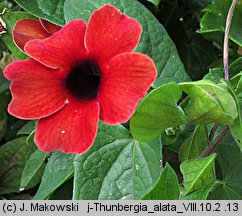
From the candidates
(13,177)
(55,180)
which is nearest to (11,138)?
(13,177)

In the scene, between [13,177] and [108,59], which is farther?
[13,177]

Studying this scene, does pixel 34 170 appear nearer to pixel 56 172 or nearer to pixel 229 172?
pixel 56 172

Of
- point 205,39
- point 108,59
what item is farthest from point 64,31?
point 205,39

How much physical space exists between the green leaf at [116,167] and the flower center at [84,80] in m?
0.07

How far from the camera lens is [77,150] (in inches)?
20.5

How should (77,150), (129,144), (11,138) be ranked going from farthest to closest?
(11,138) < (129,144) < (77,150)

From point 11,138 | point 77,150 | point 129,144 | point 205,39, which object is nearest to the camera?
point 77,150

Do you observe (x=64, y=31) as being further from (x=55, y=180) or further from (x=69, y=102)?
(x=55, y=180)

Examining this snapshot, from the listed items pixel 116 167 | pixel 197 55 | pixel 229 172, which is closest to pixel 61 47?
pixel 116 167

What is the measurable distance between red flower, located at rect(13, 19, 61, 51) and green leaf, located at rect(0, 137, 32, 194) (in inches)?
12.4

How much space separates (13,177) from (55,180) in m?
0.28

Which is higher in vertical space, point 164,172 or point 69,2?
point 69,2

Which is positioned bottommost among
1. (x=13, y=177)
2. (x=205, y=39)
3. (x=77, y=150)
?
(x=13, y=177)

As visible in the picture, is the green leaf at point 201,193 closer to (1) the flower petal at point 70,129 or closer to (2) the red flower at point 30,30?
(1) the flower petal at point 70,129
